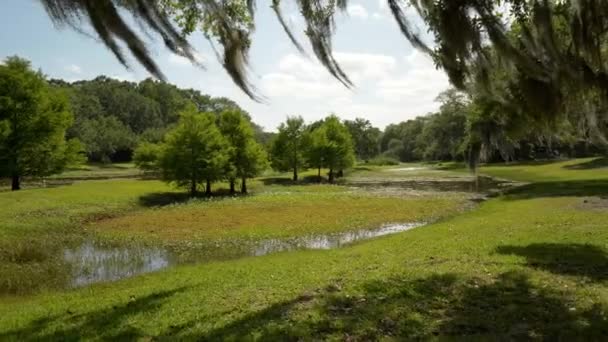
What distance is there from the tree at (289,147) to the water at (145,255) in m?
39.8

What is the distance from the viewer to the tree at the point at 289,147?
201ft

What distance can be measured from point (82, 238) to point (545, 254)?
59.3ft

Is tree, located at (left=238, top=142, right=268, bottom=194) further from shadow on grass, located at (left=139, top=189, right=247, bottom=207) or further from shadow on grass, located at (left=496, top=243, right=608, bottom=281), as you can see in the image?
shadow on grass, located at (left=496, top=243, right=608, bottom=281)

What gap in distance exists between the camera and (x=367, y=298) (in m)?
8.49

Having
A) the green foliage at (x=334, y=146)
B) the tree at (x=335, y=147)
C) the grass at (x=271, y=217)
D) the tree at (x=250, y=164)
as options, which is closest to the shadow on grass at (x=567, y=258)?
the grass at (x=271, y=217)

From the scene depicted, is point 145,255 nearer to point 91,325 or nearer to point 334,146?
point 91,325

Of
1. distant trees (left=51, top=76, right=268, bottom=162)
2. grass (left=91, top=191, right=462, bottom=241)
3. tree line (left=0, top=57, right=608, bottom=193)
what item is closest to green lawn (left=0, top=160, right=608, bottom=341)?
tree line (left=0, top=57, right=608, bottom=193)

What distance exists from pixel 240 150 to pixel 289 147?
54.6 ft

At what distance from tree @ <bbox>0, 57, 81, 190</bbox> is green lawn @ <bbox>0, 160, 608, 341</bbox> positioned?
27.1 metres

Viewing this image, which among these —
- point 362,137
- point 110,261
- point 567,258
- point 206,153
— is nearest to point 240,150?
point 206,153

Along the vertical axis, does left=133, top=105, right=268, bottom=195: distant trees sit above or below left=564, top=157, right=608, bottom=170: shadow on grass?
above

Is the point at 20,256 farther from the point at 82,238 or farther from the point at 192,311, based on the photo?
the point at 192,311

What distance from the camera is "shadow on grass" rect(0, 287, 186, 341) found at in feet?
24.7

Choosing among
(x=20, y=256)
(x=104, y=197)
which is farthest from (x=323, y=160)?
(x=20, y=256)
